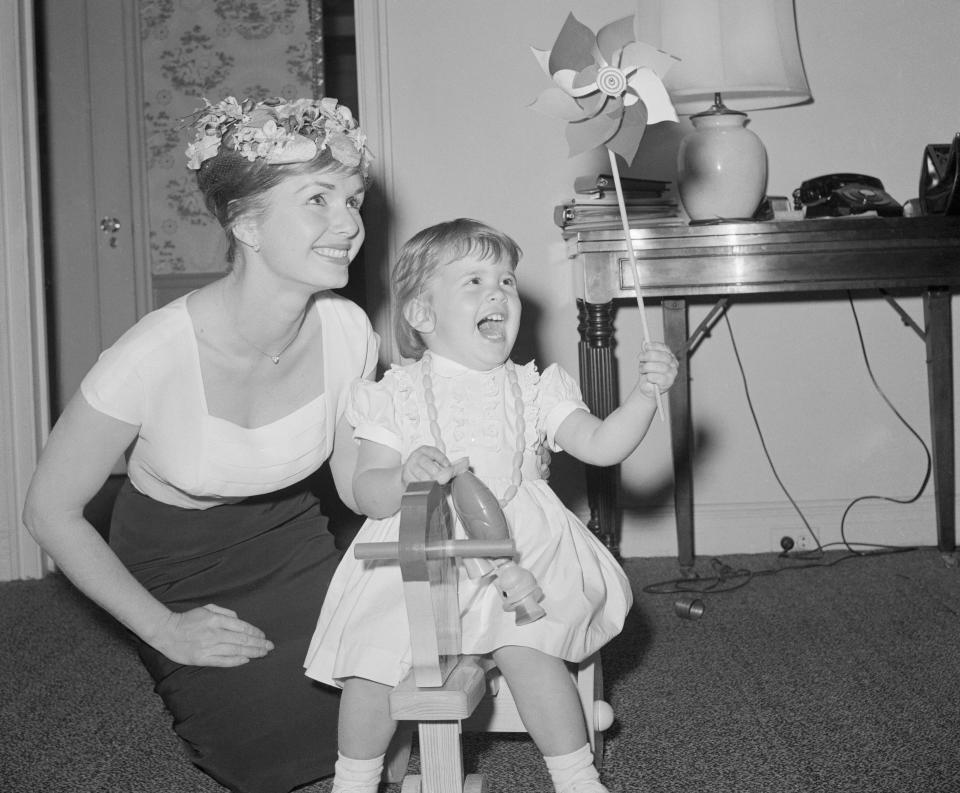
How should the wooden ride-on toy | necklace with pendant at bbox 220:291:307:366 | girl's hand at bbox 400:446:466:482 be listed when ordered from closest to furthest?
the wooden ride-on toy, girl's hand at bbox 400:446:466:482, necklace with pendant at bbox 220:291:307:366

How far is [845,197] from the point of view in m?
2.51

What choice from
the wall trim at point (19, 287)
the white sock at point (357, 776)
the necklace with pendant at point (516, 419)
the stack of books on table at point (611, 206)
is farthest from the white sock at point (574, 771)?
the wall trim at point (19, 287)

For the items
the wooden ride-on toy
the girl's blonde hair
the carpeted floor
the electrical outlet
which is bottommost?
the carpeted floor

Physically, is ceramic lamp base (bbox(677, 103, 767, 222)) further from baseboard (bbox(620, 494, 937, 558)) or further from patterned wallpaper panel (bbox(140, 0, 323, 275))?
patterned wallpaper panel (bbox(140, 0, 323, 275))

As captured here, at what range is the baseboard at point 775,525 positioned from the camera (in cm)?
286

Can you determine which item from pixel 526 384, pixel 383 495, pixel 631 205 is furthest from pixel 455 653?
pixel 631 205

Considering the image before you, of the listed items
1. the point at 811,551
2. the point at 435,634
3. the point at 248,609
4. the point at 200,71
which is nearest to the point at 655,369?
the point at 435,634

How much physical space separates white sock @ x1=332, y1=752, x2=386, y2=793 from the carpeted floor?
→ 0.16 metres

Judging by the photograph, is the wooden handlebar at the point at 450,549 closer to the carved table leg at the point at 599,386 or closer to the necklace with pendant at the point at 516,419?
the necklace with pendant at the point at 516,419

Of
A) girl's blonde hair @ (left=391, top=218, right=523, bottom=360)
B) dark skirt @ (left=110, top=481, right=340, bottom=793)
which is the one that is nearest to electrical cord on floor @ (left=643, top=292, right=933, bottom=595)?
dark skirt @ (left=110, top=481, right=340, bottom=793)

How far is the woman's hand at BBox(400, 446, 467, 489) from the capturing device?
4.12 feet

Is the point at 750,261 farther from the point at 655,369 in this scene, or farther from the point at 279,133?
the point at 279,133

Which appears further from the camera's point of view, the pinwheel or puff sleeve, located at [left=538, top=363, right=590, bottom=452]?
puff sleeve, located at [left=538, top=363, right=590, bottom=452]

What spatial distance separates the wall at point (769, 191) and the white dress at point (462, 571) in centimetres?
131
